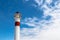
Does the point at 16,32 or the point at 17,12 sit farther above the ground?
the point at 17,12

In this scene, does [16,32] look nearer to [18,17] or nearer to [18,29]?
[18,29]

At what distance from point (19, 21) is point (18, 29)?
1.27 meters

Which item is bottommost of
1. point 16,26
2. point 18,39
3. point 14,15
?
point 18,39

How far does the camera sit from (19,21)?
27984 mm

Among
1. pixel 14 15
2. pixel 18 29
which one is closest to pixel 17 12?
pixel 14 15

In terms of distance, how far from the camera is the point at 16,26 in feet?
90.6

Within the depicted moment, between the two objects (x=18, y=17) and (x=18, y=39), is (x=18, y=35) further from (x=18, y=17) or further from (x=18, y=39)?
(x=18, y=17)

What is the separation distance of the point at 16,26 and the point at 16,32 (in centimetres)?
91

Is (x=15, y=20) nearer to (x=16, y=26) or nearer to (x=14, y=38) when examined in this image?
(x=16, y=26)

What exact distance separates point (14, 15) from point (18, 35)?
3.17m

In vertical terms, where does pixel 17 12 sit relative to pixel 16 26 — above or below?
above

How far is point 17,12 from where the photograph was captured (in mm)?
28281

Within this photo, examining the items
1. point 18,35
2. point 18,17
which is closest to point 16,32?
point 18,35

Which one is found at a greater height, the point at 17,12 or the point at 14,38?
the point at 17,12
